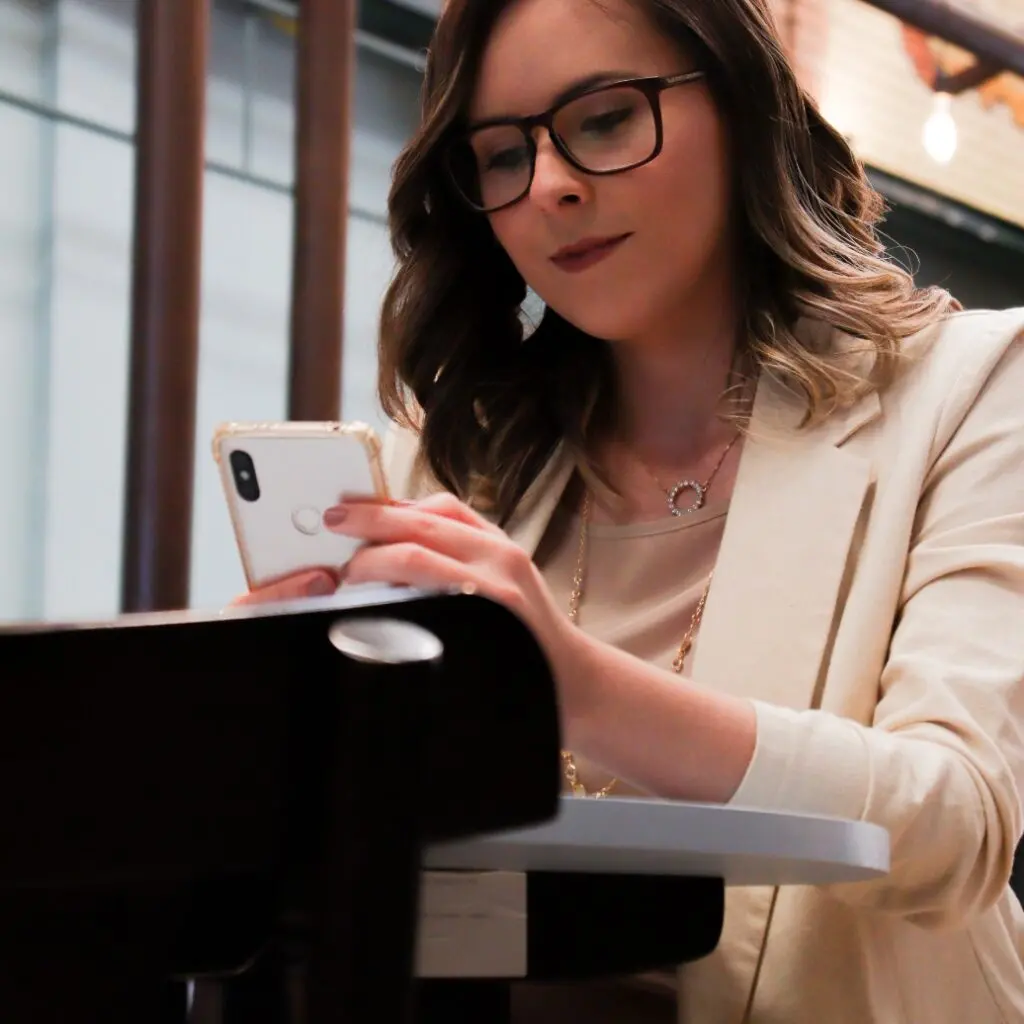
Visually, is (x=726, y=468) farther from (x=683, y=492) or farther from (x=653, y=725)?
(x=653, y=725)

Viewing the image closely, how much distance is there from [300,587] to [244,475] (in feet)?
0.25

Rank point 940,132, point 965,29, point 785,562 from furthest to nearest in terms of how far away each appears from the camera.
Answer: point 940,132
point 965,29
point 785,562

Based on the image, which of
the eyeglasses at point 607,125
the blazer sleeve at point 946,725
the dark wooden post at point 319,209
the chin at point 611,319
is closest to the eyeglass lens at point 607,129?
the eyeglasses at point 607,125

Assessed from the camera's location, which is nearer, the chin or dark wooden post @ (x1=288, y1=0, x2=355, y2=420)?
the chin

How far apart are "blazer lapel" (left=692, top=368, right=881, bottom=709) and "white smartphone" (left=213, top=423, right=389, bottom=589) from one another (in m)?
0.41

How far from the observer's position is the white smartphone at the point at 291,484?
73cm

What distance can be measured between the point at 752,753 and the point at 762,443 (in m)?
0.45

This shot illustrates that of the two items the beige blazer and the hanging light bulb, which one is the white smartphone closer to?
the beige blazer

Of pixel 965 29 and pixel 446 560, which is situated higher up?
pixel 965 29

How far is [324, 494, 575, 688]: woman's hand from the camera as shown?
25.8 inches

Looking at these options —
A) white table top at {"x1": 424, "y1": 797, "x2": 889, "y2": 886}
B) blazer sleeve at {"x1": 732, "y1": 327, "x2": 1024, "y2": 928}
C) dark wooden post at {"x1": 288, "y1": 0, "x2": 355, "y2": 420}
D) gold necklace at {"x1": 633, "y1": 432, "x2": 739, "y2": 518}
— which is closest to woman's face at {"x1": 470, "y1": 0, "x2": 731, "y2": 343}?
gold necklace at {"x1": 633, "y1": 432, "x2": 739, "y2": 518}

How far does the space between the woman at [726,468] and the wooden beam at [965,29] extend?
1.31 m

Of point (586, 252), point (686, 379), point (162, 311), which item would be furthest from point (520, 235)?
point (162, 311)

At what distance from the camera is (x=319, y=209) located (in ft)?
6.52
